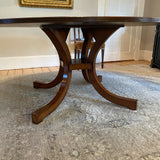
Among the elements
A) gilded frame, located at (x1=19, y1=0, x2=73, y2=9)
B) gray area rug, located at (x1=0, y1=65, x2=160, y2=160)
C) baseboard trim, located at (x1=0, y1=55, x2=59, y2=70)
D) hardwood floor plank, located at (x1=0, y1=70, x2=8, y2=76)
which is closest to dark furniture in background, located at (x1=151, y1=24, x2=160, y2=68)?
gray area rug, located at (x1=0, y1=65, x2=160, y2=160)

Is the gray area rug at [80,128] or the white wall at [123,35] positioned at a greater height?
the white wall at [123,35]

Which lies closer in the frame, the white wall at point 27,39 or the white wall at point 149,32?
the white wall at point 27,39

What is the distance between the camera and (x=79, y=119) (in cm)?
105

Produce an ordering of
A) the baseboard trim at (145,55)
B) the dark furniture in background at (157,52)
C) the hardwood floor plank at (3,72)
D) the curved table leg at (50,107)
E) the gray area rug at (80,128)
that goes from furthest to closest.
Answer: the baseboard trim at (145,55), the dark furniture in background at (157,52), the hardwood floor plank at (3,72), the curved table leg at (50,107), the gray area rug at (80,128)

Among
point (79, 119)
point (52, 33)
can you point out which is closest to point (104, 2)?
point (52, 33)

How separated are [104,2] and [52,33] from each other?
2063 mm

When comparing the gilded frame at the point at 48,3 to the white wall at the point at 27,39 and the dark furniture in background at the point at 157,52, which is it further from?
the dark furniture in background at the point at 157,52

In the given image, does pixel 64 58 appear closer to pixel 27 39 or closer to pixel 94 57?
pixel 94 57

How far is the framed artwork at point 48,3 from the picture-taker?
2.30 metres

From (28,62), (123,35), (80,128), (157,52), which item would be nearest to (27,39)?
(28,62)

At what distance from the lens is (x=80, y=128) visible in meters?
0.95

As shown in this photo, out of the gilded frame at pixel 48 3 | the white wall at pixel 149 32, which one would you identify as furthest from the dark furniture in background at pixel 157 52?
the gilded frame at pixel 48 3

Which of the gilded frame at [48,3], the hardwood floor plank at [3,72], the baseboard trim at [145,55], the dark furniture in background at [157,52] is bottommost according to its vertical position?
the hardwood floor plank at [3,72]

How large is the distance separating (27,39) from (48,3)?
66 cm
